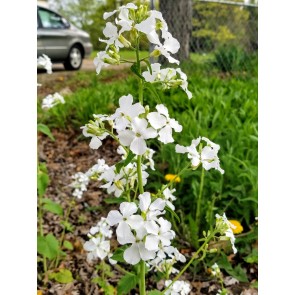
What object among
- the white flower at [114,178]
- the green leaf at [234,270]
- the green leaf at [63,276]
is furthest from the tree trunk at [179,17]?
the white flower at [114,178]

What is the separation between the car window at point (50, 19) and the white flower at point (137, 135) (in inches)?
240

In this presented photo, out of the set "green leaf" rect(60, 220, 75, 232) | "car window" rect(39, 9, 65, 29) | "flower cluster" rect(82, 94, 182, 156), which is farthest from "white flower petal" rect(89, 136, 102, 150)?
"car window" rect(39, 9, 65, 29)

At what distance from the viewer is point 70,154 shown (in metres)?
3.38

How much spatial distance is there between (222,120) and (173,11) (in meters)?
3.31

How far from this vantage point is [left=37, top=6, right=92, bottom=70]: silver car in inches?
268

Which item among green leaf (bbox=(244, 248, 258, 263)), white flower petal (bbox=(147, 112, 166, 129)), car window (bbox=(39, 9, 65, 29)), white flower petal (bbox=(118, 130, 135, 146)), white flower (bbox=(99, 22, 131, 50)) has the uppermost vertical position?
car window (bbox=(39, 9, 65, 29))

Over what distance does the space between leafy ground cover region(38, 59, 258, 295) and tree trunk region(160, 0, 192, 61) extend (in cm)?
203

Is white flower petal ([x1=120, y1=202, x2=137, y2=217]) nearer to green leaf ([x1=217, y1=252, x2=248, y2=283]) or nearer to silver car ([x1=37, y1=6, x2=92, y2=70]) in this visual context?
green leaf ([x1=217, y1=252, x2=248, y2=283])

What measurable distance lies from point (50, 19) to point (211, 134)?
4.90 meters

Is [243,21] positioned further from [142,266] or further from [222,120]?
[142,266]

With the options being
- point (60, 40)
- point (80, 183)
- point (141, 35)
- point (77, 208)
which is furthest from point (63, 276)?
point (60, 40)

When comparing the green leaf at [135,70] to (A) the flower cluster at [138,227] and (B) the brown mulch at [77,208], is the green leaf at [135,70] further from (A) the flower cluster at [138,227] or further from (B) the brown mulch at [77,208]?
(B) the brown mulch at [77,208]

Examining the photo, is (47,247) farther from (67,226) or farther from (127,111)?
(127,111)

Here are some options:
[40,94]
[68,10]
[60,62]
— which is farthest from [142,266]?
[68,10]
